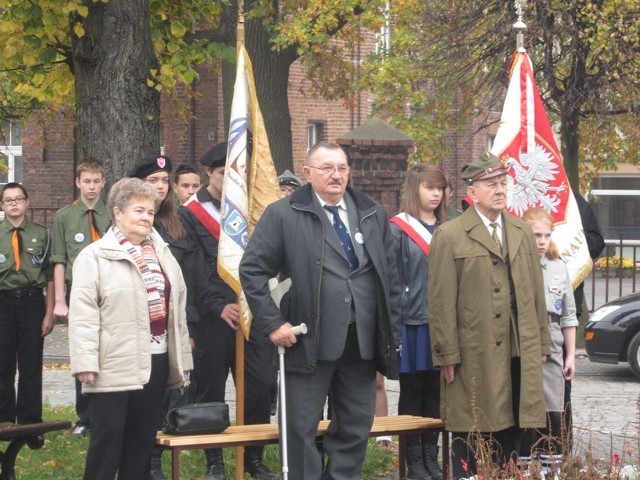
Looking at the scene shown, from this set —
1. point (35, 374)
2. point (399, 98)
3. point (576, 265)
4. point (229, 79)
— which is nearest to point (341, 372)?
point (576, 265)

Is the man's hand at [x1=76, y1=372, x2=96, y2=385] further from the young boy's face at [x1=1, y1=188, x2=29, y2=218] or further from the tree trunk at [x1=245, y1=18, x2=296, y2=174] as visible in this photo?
the tree trunk at [x1=245, y1=18, x2=296, y2=174]

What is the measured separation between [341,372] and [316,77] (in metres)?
17.9

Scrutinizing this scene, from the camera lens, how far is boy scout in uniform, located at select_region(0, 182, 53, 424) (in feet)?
33.0

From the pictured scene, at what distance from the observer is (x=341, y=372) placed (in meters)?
7.26

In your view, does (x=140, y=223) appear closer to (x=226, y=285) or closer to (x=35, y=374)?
(x=226, y=285)

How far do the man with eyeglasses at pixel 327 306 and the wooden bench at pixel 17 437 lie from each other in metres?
1.55

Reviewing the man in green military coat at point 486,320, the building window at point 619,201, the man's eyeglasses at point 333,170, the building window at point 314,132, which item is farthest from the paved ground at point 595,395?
the building window at point 619,201

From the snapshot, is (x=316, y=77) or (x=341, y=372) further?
(x=316, y=77)

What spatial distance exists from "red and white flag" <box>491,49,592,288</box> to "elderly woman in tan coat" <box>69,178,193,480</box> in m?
3.12

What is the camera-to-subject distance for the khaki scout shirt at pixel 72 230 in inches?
389

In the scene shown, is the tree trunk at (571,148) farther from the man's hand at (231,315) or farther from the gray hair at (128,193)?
the gray hair at (128,193)

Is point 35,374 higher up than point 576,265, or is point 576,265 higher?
point 576,265

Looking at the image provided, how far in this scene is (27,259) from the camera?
1013 cm

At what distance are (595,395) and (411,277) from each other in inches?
228
